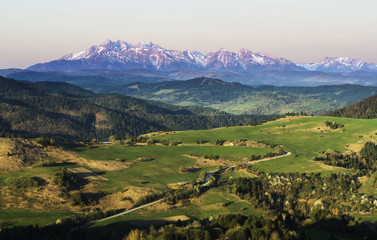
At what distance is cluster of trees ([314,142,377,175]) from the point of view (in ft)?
500

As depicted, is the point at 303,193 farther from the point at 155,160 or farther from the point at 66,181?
the point at 66,181

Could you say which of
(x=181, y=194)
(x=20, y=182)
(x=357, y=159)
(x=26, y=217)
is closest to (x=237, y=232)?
(x=181, y=194)

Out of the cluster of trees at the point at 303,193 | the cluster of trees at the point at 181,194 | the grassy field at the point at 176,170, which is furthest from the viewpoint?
the cluster of trees at the point at 181,194

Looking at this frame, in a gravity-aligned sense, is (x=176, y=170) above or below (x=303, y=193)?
above

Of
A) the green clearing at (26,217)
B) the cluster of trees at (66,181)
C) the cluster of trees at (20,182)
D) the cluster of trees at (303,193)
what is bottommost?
the cluster of trees at (303,193)

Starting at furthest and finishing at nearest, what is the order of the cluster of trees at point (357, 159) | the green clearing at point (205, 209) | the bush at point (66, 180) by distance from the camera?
the cluster of trees at point (357, 159), the bush at point (66, 180), the green clearing at point (205, 209)

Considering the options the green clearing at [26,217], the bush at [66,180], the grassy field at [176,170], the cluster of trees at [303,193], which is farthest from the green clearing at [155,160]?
the cluster of trees at [303,193]

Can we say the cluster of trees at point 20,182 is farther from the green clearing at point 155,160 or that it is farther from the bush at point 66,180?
the green clearing at point 155,160

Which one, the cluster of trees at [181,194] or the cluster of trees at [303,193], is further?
the cluster of trees at [181,194]

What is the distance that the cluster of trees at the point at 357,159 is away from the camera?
500 feet

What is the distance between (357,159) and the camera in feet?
540

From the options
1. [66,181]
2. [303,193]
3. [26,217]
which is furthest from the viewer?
[303,193]

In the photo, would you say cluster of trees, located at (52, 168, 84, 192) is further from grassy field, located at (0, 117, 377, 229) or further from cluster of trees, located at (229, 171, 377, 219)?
cluster of trees, located at (229, 171, 377, 219)

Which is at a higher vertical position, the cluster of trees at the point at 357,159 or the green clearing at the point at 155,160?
the green clearing at the point at 155,160
